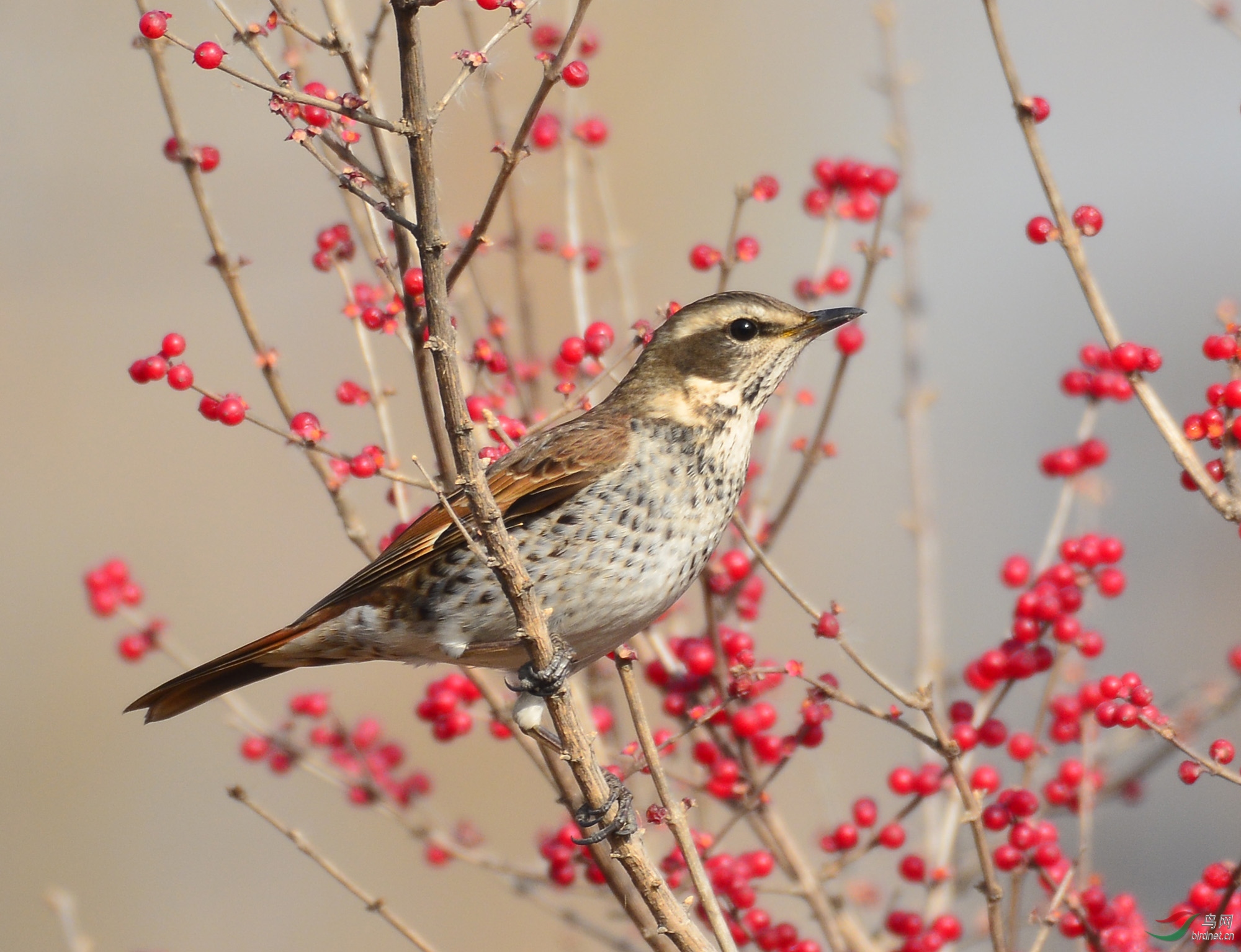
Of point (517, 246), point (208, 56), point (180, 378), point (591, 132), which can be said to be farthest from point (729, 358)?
point (208, 56)

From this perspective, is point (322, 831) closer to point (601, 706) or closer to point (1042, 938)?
point (601, 706)

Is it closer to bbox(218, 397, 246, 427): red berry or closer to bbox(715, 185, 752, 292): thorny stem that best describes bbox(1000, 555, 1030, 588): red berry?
bbox(715, 185, 752, 292): thorny stem

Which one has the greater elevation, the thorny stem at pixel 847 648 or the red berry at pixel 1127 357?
the red berry at pixel 1127 357

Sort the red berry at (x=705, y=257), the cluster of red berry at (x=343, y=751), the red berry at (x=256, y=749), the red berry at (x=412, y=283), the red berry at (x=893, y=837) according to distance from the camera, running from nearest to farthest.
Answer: the red berry at (x=412, y=283)
the red berry at (x=893, y=837)
the red berry at (x=705, y=257)
the cluster of red berry at (x=343, y=751)
the red berry at (x=256, y=749)

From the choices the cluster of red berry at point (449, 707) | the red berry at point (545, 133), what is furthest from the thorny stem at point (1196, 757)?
the red berry at point (545, 133)

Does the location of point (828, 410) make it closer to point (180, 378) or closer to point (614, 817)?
point (614, 817)

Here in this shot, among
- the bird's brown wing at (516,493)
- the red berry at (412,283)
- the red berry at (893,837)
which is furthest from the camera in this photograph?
the bird's brown wing at (516,493)

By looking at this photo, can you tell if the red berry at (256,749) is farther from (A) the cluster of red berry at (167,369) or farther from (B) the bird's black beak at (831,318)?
(B) the bird's black beak at (831,318)

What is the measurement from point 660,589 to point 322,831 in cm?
481

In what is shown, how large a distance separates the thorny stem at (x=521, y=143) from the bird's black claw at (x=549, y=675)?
0.71 m

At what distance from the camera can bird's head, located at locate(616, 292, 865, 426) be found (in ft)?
9.71

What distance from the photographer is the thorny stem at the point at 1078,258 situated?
204cm

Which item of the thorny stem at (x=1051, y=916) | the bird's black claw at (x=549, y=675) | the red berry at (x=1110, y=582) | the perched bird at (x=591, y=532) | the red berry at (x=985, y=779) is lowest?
the thorny stem at (x=1051, y=916)

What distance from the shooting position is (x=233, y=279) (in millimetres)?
2576
